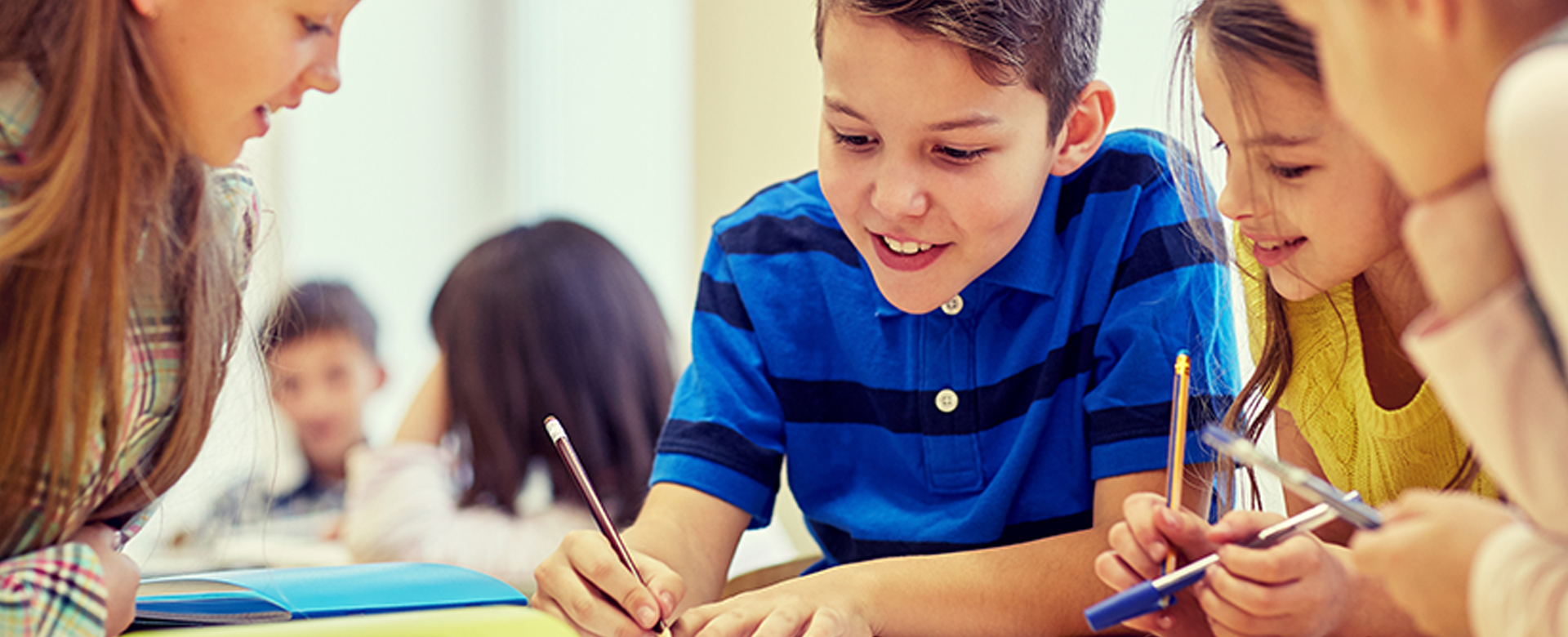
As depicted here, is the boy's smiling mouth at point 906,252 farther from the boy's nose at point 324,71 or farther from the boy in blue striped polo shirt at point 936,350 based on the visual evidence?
the boy's nose at point 324,71

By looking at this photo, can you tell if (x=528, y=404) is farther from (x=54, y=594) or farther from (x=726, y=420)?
(x=54, y=594)

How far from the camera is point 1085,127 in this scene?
0.77 meters

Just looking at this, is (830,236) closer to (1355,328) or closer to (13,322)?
(1355,328)

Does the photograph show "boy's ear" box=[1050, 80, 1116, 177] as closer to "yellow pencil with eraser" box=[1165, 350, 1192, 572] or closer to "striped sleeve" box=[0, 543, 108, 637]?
"yellow pencil with eraser" box=[1165, 350, 1192, 572]

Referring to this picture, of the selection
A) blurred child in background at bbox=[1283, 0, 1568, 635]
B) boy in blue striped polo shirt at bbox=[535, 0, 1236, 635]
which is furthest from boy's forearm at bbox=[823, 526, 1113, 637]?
blurred child in background at bbox=[1283, 0, 1568, 635]

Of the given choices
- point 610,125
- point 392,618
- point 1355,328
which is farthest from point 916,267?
point 610,125

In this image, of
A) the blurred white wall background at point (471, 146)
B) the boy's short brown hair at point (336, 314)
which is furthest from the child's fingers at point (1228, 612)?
the boy's short brown hair at point (336, 314)

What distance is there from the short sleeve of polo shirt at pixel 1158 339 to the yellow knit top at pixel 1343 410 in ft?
0.14

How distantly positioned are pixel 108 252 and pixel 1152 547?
437 mm

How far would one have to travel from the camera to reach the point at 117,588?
543 mm

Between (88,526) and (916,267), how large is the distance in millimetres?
450

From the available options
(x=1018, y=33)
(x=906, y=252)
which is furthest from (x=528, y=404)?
(x=1018, y=33)

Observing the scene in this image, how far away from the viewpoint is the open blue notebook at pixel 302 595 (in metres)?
0.58

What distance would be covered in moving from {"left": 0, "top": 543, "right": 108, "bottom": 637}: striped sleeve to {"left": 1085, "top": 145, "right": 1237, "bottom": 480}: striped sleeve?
52 centimetres
